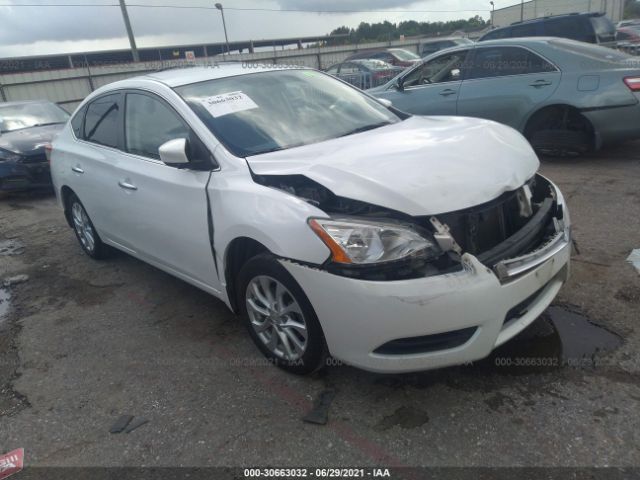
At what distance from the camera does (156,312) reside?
3723 millimetres

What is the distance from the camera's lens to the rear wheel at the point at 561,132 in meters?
6.08

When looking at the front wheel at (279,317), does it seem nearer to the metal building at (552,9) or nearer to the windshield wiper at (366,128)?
the windshield wiper at (366,128)

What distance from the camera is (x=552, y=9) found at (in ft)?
120

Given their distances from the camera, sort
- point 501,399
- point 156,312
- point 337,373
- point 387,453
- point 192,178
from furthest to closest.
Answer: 1. point 156,312
2. point 192,178
3. point 337,373
4. point 501,399
5. point 387,453

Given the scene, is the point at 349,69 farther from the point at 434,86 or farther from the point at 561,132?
the point at 561,132

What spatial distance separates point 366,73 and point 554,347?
1277 centimetres

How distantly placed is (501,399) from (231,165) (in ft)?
6.17

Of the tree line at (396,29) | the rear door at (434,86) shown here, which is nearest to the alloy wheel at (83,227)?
the rear door at (434,86)

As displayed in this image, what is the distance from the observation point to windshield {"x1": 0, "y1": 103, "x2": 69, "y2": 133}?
8555 millimetres

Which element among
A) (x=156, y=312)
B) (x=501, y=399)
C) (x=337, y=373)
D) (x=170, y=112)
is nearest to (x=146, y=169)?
(x=170, y=112)

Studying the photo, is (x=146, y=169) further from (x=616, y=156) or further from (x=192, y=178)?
(x=616, y=156)

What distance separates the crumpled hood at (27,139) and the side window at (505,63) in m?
6.60

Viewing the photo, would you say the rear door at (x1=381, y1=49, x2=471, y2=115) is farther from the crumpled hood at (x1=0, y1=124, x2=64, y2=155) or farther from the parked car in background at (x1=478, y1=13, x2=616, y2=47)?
the crumpled hood at (x1=0, y1=124, x2=64, y2=155)

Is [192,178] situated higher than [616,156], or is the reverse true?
[192,178]
